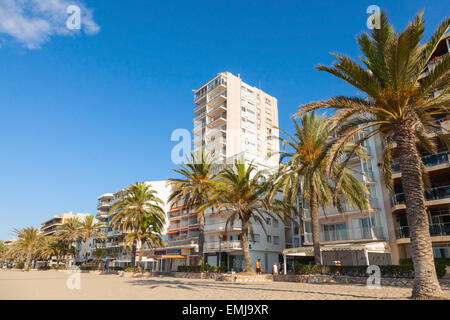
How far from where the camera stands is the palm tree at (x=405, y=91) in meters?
12.1

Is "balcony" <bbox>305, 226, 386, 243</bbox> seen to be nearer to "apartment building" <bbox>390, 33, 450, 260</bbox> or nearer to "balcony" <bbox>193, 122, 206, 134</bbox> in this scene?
"apartment building" <bbox>390, 33, 450, 260</bbox>

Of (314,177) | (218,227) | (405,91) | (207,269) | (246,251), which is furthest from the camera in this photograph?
(218,227)

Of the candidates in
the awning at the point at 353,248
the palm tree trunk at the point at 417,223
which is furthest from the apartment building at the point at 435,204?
the palm tree trunk at the point at 417,223

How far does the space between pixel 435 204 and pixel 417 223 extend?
58.7ft

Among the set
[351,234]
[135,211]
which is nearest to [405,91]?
[351,234]

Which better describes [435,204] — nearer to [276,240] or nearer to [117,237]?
[276,240]

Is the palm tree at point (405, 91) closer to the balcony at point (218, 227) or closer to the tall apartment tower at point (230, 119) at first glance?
the balcony at point (218, 227)

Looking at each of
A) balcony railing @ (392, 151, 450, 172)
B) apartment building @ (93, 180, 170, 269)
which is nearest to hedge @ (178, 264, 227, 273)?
balcony railing @ (392, 151, 450, 172)

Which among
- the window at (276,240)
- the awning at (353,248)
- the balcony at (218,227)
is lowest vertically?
the awning at (353,248)

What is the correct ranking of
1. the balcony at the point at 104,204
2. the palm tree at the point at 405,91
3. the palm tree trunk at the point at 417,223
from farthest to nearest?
the balcony at the point at 104,204 → the palm tree at the point at 405,91 → the palm tree trunk at the point at 417,223

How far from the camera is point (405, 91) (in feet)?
42.8

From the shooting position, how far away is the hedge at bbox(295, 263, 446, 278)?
19172mm

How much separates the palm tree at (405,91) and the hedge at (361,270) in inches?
360
